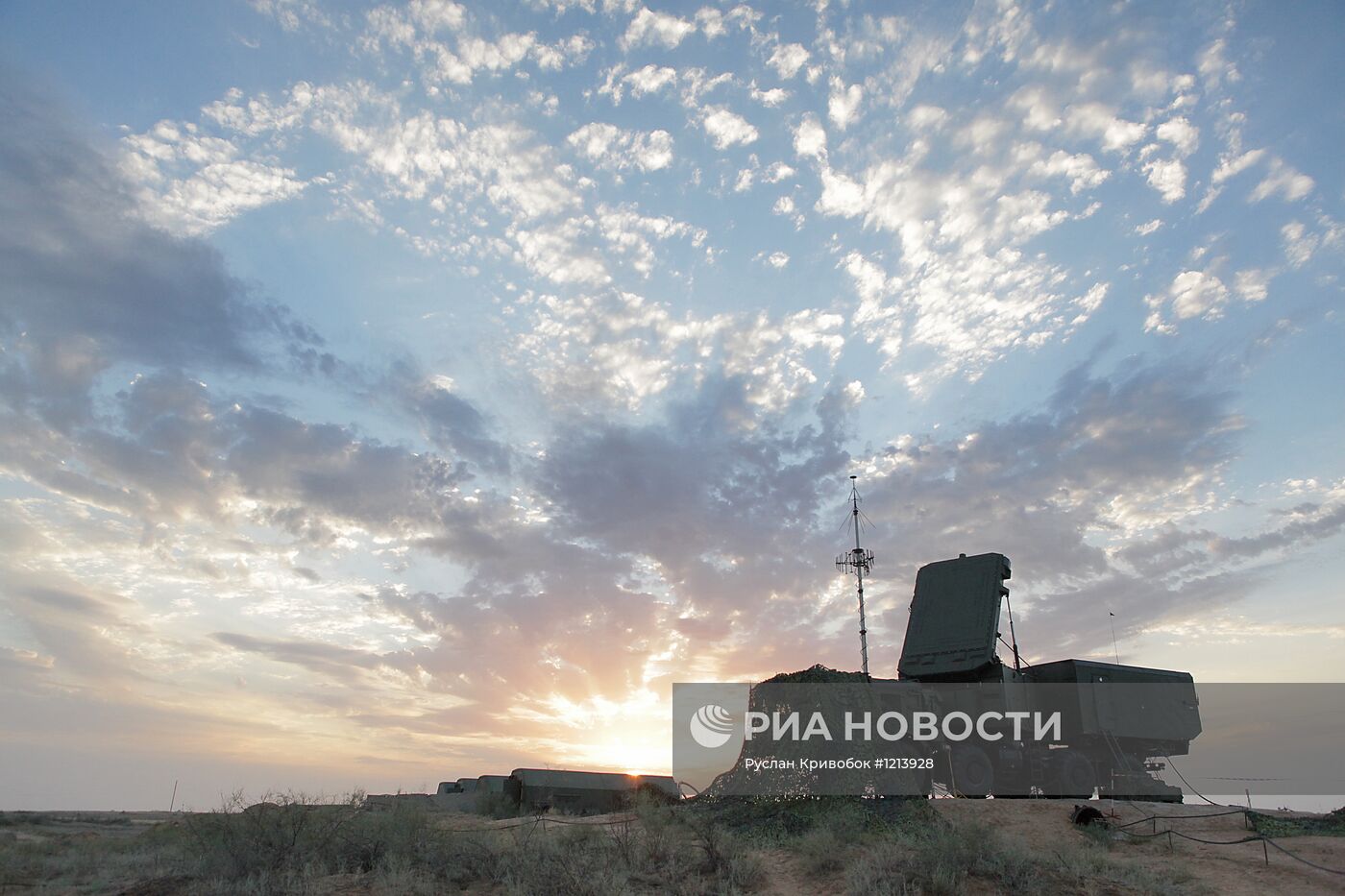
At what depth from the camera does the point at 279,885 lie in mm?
13609

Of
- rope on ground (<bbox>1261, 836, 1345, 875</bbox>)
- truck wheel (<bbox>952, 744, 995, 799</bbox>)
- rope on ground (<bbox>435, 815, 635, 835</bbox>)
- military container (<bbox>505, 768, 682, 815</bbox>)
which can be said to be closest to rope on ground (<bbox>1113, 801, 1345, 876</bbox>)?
rope on ground (<bbox>1261, 836, 1345, 875</bbox>)

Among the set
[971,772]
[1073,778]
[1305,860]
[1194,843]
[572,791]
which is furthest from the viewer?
[572,791]

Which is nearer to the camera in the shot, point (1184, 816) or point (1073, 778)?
point (1184, 816)

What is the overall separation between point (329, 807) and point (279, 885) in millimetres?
3196

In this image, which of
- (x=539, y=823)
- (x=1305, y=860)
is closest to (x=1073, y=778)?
(x=1305, y=860)

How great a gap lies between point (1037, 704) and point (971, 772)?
299cm

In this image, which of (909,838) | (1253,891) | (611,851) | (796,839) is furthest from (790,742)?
(1253,891)

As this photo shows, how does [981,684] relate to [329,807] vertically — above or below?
above

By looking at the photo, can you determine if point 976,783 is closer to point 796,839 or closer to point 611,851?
point 796,839

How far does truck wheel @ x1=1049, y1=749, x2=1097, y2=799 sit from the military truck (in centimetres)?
3

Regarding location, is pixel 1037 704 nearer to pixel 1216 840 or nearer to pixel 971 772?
pixel 971 772

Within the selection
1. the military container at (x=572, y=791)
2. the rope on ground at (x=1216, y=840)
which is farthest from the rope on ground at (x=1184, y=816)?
the military container at (x=572, y=791)

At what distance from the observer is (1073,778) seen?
72.0ft

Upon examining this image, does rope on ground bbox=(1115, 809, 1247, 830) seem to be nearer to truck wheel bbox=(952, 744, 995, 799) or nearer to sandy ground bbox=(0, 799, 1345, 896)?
sandy ground bbox=(0, 799, 1345, 896)
